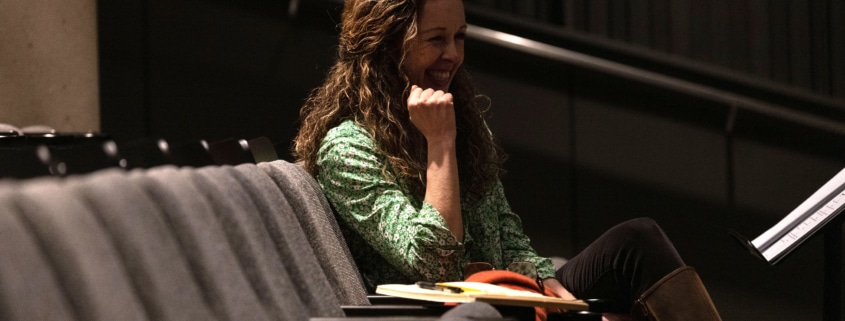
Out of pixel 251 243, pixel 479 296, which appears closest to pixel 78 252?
pixel 251 243

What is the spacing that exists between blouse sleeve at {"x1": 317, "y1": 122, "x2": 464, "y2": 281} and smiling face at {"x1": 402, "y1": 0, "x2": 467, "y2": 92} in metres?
0.24

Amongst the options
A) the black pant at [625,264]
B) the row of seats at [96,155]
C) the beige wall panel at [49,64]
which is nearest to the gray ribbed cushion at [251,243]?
the row of seats at [96,155]

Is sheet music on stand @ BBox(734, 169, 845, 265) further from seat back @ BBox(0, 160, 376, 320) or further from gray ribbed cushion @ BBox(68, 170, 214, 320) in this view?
gray ribbed cushion @ BBox(68, 170, 214, 320)

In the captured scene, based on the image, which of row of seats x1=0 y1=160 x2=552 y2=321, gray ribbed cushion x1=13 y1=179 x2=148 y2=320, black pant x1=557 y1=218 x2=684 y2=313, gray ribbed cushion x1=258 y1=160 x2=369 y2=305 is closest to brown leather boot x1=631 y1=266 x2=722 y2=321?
black pant x1=557 y1=218 x2=684 y2=313

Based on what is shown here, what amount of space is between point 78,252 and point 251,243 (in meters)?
0.54

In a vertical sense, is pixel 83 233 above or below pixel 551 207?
above

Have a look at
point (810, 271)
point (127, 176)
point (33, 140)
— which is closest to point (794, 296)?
point (810, 271)

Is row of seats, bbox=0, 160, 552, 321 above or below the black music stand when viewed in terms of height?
above

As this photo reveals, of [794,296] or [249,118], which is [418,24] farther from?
[794,296]

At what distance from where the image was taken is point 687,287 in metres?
2.74

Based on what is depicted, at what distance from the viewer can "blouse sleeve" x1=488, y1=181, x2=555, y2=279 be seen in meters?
3.02

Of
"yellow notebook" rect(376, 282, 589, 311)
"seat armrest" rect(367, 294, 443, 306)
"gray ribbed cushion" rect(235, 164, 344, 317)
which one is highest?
"gray ribbed cushion" rect(235, 164, 344, 317)

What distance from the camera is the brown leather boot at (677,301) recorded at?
271 cm

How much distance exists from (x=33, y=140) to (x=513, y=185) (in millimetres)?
2713
